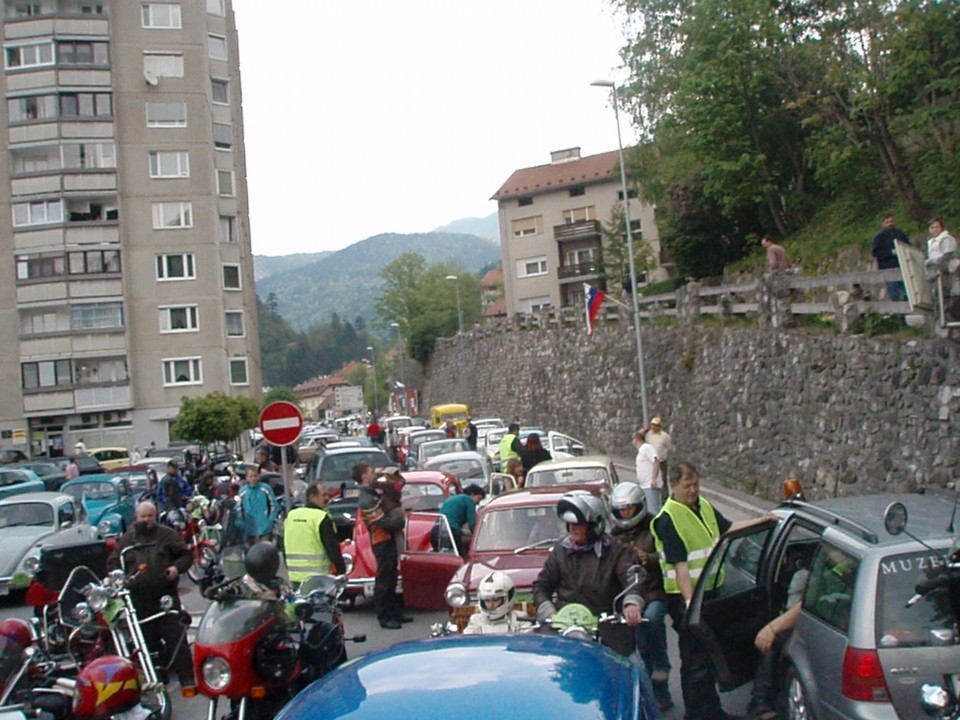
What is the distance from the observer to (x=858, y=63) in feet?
87.7

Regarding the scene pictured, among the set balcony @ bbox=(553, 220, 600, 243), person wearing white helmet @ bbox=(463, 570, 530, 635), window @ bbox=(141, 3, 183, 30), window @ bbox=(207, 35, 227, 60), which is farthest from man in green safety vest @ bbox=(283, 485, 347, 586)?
balcony @ bbox=(553, 220, 600, 243)

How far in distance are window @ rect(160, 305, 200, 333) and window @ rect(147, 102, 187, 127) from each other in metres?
10.00

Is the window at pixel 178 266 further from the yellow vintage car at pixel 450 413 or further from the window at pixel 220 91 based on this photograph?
the yellow vintage car at pixel 450 413

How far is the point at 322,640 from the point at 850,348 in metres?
14.1

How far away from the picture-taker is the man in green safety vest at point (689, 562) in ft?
25.1

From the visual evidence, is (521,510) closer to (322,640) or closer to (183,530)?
(322,640)

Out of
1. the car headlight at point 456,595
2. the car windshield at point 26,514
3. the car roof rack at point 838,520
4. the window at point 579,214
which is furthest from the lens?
the window at point 579,214

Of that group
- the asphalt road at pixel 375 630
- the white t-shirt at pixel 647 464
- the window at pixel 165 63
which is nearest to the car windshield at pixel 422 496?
the asphalt road at pixel 375 630

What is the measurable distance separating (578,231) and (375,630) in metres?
69.8

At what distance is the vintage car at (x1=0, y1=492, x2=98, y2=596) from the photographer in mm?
17203

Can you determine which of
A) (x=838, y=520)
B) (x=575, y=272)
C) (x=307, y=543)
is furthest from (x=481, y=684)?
(x=575, y=272)

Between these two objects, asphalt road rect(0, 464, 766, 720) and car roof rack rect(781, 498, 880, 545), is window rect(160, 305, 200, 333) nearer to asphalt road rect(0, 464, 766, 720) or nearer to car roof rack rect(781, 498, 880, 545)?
asphalt road rect(0, 464, 766, 720)

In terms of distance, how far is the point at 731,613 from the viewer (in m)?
7.71

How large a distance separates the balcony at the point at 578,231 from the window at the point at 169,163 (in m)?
29.6
